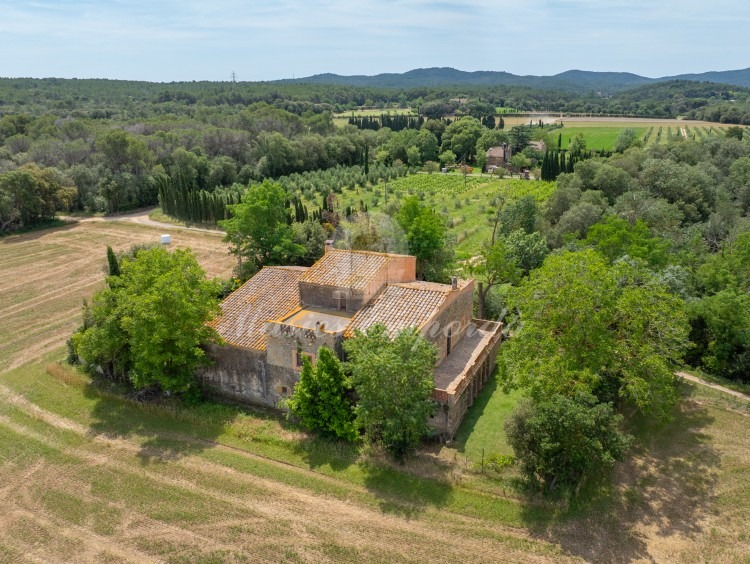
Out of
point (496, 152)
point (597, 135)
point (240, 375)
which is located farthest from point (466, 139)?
point (240, 375)

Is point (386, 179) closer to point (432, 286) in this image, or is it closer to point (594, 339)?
point (432, 286)

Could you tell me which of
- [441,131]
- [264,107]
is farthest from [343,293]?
[441,131]

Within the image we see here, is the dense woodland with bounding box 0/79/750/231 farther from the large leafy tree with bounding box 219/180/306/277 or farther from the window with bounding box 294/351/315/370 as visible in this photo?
the window with bounding box 294/351/315/370

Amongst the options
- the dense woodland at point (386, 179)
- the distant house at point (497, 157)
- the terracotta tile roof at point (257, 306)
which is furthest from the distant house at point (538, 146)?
the terracotta tile roof at point (257, 306)

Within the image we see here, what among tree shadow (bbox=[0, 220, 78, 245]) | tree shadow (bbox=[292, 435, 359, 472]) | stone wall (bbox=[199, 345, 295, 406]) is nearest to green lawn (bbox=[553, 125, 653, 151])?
tree shadow (bbox=[0, 220, 78, 245])

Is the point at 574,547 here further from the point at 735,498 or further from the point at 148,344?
the point at 148,344
